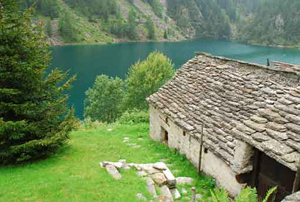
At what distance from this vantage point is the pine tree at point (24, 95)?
1161 centimetres

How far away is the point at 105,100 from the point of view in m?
41.2

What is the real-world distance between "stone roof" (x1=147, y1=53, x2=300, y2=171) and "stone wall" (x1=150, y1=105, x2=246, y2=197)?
0.48m

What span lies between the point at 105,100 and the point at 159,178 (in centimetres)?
3271

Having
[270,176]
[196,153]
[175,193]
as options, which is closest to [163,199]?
[175,193]

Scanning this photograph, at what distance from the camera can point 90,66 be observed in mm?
65500

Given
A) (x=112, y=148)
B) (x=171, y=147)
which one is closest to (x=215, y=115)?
(x=171, y=147)

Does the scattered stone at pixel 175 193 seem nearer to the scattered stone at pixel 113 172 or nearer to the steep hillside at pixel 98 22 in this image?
the scattered stone at pixel 113 172

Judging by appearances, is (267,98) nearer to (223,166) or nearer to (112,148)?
(223,166)

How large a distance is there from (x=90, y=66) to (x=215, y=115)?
2274 inches

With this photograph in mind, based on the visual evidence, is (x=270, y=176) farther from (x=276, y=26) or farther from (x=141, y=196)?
(x=276, y=26)

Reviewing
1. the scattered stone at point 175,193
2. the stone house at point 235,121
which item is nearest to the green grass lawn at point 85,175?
the scattered stone at point 175,193

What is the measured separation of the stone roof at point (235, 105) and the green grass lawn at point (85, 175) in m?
2.10

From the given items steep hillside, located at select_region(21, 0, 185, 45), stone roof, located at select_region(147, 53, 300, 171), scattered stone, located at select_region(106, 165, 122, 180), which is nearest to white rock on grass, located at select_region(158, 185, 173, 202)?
scattered stone, located at select_region(106, 165, 122, 180)

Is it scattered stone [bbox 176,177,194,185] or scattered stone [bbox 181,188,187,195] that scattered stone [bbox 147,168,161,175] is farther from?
scattered stone [bbox 181,188,187,195]
